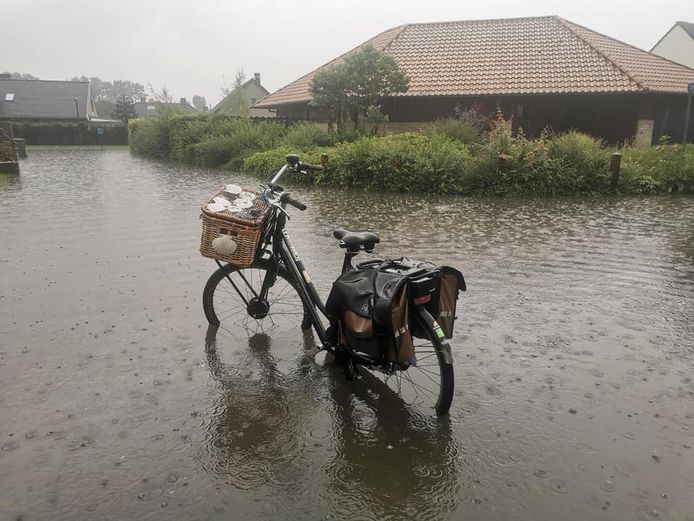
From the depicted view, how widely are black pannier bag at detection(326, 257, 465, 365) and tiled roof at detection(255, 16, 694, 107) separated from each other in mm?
18809

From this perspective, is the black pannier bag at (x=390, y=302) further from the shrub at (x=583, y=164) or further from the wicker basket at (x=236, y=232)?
the shrub at (x=583, y=164)

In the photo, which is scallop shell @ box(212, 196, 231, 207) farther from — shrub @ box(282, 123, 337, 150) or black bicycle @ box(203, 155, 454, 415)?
shrub @ box(282, 123, 337, 150)

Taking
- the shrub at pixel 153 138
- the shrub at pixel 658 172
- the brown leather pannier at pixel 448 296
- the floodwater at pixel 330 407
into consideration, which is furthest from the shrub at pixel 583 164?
the shrub at pixel 153 138

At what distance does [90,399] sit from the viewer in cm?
353

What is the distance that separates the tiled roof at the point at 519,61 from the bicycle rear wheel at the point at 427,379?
18723 mm

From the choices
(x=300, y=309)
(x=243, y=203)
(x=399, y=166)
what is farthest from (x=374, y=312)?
(x=399, y=166)

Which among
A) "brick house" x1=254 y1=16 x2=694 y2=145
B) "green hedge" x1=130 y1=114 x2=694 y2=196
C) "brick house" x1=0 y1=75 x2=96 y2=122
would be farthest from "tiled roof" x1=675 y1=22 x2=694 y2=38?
"brick house" x1=0 y1=75 x2=96 y2=122

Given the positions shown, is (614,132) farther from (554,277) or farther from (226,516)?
(226,516)

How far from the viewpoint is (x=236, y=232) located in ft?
12.9

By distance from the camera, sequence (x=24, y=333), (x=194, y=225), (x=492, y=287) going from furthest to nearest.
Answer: (x=194, y=225), (x=492, y=287), (x=24, y=333)

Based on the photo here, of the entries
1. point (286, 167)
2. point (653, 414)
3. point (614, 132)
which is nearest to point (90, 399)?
A: point (286, 167)

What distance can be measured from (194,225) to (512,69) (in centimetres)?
1687

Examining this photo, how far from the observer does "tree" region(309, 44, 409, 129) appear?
731 inches

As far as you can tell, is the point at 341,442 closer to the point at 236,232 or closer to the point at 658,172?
the point at 236,232
